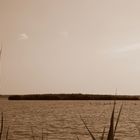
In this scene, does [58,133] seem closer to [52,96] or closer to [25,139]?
[25,139]

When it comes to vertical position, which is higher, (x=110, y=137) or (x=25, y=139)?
(x=110, y=137)

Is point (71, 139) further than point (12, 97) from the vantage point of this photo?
No

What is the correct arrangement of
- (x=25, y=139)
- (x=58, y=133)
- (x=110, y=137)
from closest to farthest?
(x=110, y=137), (x=25, y=139), (x=58, y=133)

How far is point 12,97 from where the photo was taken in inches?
5310

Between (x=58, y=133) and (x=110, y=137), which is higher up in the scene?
(x=110, y=137)

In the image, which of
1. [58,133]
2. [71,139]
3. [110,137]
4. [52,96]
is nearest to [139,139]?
[71,139]

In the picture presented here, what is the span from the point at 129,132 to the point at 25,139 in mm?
7247

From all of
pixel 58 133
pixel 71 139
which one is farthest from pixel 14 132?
pixel 71 139

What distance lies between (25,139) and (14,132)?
12.5 feet

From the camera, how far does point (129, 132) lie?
972 inches

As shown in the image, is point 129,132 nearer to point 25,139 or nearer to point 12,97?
point 25,139

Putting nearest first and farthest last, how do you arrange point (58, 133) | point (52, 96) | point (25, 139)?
point (25, 139)
point (58, 133)
point (52, 96)

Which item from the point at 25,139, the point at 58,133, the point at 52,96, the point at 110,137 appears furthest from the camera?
the point at 52,96

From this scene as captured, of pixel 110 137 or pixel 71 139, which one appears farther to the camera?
pixel 71 139
